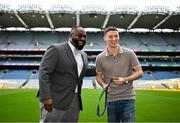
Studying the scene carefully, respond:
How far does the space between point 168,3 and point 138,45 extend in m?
11.1

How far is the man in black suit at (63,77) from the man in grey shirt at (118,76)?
1.68ft

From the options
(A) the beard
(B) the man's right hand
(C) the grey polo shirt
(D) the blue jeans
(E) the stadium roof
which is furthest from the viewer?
(E) the stadium roof

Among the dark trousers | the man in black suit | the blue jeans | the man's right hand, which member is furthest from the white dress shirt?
the blue jeans

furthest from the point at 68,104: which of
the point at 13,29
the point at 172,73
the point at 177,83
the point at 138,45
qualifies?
the point at 13,29

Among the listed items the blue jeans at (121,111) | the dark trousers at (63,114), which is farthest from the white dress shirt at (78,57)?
the blue jeans at (121,111)

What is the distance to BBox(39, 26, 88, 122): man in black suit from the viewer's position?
13.7ft

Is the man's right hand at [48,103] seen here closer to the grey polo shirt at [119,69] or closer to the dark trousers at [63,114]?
the dark trousers at [63,114]

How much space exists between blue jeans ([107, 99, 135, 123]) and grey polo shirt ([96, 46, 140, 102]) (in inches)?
3.0

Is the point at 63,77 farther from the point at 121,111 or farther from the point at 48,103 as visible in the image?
the point at 121,111

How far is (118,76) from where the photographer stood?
460 centimetres

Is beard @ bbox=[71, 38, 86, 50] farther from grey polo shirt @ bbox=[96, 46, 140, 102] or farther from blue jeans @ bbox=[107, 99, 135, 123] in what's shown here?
blue jeans @ bbox=[107, 99, 135, 123]

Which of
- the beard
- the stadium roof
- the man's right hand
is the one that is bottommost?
the stadium roof

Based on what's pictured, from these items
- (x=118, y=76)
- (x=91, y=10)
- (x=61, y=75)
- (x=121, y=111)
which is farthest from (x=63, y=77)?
(x=91, y=10)

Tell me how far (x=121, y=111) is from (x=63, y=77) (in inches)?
42.6
